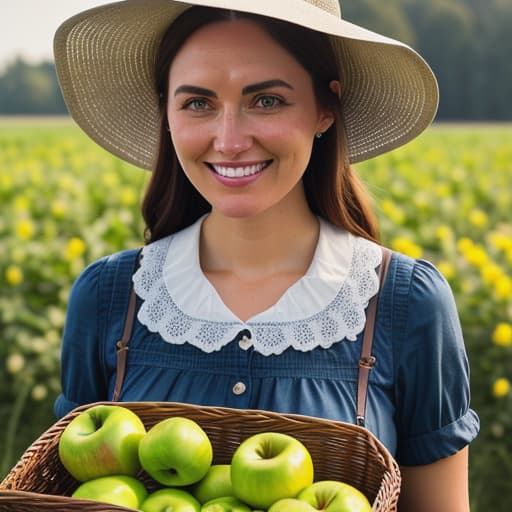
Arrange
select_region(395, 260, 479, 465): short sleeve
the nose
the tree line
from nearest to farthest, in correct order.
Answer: the nose → select_region(395, 260, 479, 465): short sleeve → the tree line

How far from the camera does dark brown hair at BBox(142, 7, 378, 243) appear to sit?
1.81 m

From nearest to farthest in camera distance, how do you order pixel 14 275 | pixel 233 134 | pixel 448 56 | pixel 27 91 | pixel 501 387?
pixel 233 134
pixel 501 387
pixel 14 275
pixel 448 56
pixel 27 91

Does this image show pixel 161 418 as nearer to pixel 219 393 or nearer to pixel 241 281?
pixel 219 393

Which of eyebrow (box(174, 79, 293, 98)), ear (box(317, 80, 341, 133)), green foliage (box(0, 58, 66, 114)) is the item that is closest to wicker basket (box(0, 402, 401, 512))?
eyebrow (box(174, 79, 293, 98))

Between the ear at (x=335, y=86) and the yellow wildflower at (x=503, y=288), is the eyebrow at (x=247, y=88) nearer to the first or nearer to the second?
the ear at (x=335, y=86)

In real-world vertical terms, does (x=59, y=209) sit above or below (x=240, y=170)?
below

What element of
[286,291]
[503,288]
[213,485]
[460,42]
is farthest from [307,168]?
[460,42]

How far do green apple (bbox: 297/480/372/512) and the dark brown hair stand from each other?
818mm

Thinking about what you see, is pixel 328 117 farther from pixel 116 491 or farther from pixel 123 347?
pixel 116 491

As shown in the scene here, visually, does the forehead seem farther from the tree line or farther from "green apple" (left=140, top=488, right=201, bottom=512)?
the tree line

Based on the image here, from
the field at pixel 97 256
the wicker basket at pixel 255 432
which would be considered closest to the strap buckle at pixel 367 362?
the wicker basket at pixel 255 432

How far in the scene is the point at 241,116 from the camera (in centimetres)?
173

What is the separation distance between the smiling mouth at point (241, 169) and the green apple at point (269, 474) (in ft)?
1.82

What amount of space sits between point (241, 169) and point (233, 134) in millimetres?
68
